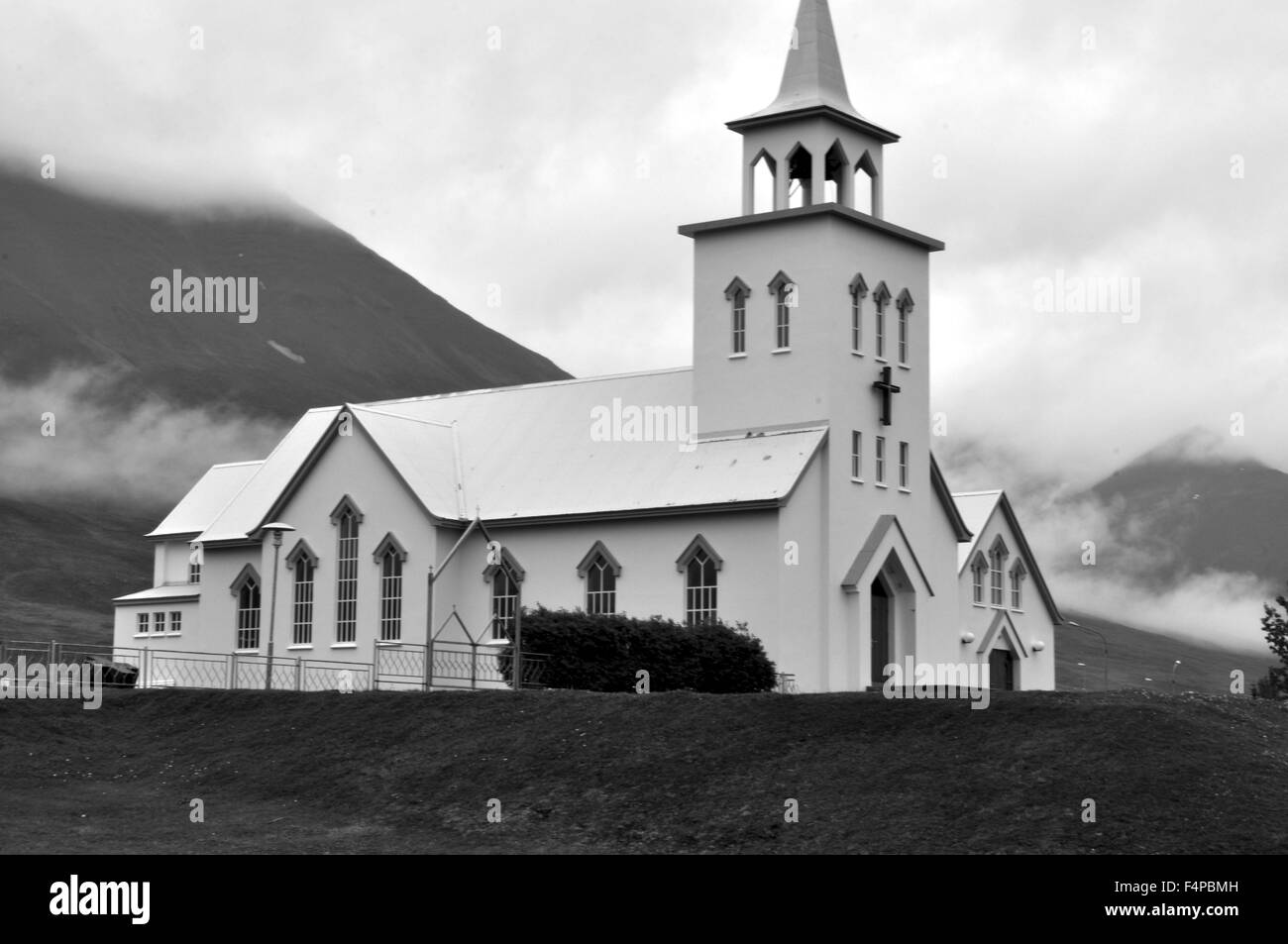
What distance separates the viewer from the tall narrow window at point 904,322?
4959cm

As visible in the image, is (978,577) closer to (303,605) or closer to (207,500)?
(303,605)

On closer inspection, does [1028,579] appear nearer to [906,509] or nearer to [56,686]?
[906,509]

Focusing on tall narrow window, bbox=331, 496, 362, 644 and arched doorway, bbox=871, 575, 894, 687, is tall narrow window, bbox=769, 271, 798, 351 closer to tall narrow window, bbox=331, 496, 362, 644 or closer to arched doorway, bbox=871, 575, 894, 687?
arched doorway, bbox=871, 575, 894, 687

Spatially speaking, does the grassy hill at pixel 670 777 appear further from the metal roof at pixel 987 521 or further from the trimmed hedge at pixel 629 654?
the metal roof at pixel 987 521

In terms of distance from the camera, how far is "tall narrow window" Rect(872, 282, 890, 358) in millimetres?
48719

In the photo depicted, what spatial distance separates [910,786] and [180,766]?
45.0ft

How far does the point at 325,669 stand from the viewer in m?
45.9

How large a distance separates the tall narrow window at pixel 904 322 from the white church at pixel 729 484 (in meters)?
0.05

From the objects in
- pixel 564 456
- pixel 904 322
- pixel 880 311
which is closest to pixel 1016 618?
pixel 904 322

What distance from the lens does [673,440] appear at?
4925cm

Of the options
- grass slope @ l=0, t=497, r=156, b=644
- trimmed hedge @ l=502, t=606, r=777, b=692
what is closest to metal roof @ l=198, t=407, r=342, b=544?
trimmed hedge @ l=502, t=606, r=777, b=692

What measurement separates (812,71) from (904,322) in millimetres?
6850

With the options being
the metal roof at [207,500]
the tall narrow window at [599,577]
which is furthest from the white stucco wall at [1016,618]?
the metal roof at [207,500]
